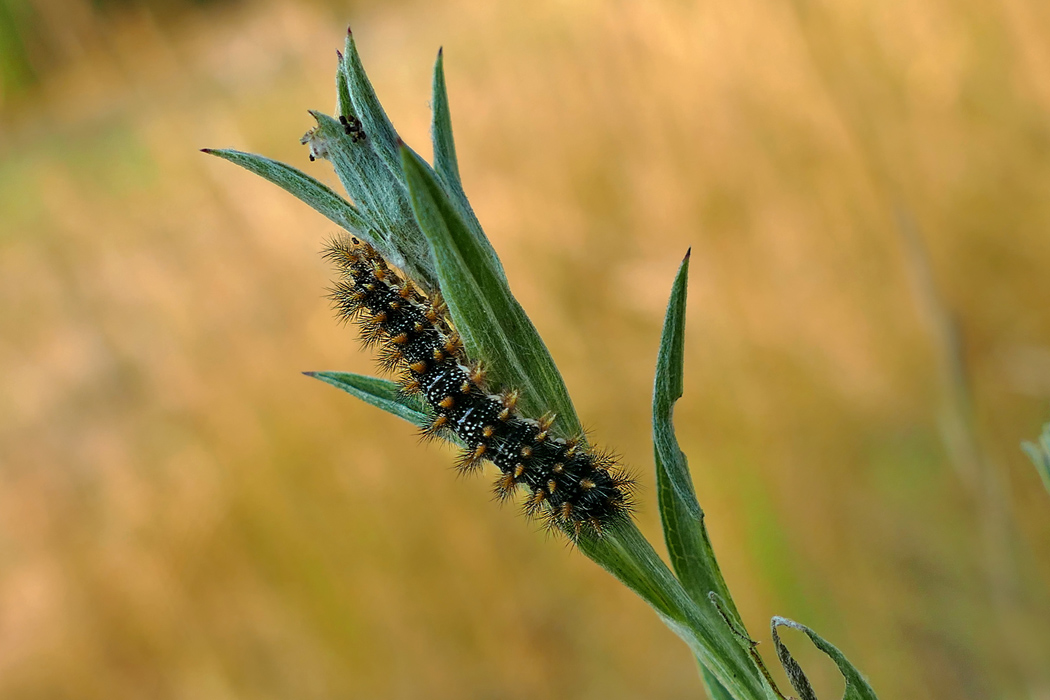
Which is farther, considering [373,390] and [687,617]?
[373,390]

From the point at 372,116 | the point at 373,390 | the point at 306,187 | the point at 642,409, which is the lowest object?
the point at 373,390

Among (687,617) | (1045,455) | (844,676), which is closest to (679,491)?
(687,617)

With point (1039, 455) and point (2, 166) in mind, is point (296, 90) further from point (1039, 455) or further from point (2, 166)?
point (1039, 455)

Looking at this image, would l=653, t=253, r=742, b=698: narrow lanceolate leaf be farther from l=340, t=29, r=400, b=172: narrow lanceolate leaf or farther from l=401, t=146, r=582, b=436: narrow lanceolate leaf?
l=340, t=29, r=400, b=172: narrow lanceolate leaf

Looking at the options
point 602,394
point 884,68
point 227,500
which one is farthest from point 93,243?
point 884,68

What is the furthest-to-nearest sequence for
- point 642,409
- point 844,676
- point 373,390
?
point 642,409 → point 373,390 → point 844,676

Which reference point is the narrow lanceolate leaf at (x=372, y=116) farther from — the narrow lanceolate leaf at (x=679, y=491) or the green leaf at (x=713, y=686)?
the green leaf at (x=713, y=686)

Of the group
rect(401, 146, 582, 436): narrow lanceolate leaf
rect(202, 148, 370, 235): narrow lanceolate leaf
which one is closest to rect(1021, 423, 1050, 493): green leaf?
rect(401, 146, 582, 436): narrow lanceolate leaf

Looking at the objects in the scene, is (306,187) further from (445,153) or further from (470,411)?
(470,411)

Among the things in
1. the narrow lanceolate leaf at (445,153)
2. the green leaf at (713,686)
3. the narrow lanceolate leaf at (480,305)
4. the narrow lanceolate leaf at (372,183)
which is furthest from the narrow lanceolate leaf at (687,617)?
the narrow lanceolate leaf at (372,183)
